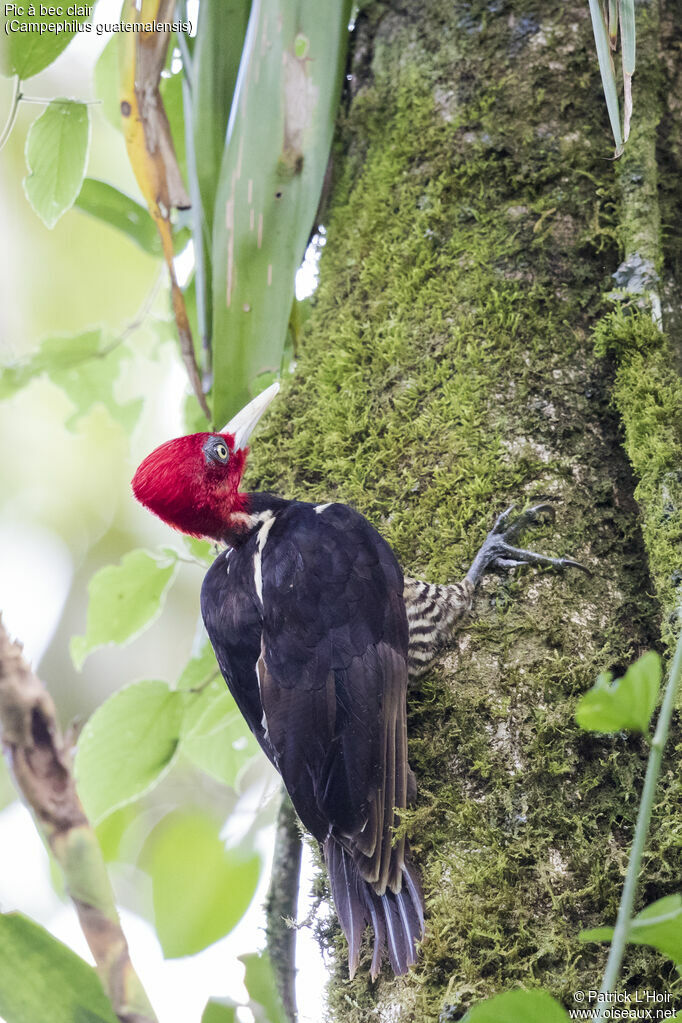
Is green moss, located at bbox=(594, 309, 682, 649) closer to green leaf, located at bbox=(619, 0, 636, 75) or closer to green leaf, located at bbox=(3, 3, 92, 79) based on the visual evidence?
green leaf, located at bbox=(619, 0, 636, 75)

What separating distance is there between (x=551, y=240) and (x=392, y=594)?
3.37 feet

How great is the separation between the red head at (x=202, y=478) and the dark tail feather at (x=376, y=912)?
2.94 ft

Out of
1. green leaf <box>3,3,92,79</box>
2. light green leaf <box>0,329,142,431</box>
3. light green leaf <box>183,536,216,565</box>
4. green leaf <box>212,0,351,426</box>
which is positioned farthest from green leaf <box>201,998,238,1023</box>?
green leaf <box>3,3,92,79</box>

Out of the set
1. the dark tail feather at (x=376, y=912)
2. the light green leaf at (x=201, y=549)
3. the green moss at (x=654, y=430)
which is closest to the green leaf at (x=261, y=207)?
the light green leaf at (x=201, y=549)

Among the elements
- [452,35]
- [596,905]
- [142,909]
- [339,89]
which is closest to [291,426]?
[339,89]

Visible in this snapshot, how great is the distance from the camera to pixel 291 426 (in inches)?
99.3

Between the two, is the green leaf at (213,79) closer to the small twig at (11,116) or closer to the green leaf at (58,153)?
the green leaf at (58,153)

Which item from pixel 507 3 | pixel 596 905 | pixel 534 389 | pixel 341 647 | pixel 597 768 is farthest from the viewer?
pixel 507 3

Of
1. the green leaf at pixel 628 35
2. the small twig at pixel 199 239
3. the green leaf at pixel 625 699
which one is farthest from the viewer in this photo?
the small twig at pixel 199 239

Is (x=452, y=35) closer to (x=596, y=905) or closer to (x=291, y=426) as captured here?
(x=291, y=426)

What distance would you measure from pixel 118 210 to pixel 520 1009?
2545 millimetres

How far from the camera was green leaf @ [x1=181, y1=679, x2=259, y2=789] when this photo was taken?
2438 millimetres

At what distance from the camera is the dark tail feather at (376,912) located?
1.65 metres

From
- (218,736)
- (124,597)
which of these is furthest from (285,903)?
(124,597)
